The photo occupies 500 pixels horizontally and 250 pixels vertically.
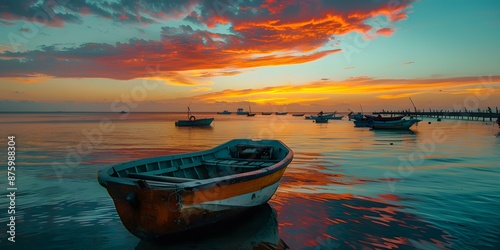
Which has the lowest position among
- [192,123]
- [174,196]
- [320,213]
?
[320,213]

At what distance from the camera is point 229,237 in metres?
7.97

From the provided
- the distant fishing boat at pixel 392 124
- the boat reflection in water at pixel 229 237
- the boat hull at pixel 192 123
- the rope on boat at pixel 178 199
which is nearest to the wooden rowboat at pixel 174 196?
the rope on boat at pixel 178 199

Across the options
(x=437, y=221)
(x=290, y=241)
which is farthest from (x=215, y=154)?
(x=437, y=221)

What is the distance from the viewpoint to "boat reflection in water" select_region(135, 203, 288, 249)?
750 cm

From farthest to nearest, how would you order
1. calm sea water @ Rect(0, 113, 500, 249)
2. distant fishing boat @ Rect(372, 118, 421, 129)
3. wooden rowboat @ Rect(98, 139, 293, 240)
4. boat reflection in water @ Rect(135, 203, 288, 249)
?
distant fishing boat @ Rect(372, 118, 421, 129)
calm sea water @ Rect(0, 113, 500, 249)
boat reflection in water @ Rect(135, 203, 288, 249)
wooden rowboat @ Rect(98, 139, 293, 240)

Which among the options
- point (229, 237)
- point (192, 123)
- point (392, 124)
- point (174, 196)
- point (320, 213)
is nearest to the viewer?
point (174, 196)

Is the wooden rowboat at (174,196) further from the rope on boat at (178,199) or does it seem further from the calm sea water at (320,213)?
the calm sea water at (320,213)

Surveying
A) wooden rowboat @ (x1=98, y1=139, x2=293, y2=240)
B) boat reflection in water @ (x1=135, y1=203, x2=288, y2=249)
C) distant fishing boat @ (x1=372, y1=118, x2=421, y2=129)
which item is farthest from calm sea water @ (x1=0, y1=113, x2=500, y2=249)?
distant fishing boat @ (x1=372, y1=118, x2=421, y2=129)

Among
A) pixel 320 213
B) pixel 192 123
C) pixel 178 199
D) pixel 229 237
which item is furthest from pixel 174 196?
pixel 192 123

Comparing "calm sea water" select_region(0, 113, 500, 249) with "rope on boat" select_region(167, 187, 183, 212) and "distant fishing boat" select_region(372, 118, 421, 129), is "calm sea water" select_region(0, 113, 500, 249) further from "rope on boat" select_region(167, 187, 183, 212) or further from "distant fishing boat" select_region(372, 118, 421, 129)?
"distant fishing boat" select_region(372, 118, 421, 129)

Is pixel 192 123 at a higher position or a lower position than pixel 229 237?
higher

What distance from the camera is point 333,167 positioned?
18750 mm

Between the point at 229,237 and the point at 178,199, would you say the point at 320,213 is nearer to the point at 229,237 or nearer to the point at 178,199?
the point at 229,237

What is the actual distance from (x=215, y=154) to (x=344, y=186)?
18.9 ft
